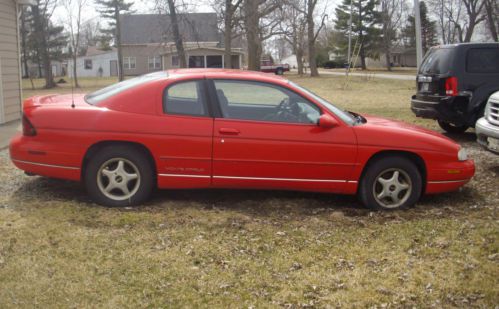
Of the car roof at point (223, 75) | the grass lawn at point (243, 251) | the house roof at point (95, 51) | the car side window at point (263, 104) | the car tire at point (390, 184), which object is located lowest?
the grass lawn at point (243, 251)

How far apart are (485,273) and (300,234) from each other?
5.11 ft

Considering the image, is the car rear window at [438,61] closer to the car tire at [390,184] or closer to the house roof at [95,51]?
the car tire at [390,184]

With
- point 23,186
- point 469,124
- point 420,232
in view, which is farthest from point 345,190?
point 469,124

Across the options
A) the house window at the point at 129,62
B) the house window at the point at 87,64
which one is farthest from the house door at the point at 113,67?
the house window at the point at 129,62

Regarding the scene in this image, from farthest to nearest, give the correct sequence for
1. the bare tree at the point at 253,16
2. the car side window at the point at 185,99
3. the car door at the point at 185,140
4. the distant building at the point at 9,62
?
1. the bare tree at the point at 253,16
2. the distant building at the point at 9,62
3. the car side window at the point at 185,99
4. the car door at the point at 185,140

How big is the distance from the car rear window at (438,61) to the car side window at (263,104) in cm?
499

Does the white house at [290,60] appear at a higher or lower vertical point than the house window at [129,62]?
higher

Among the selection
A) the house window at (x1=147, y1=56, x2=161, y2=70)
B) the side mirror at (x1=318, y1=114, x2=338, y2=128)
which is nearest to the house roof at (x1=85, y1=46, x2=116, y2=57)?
the house window at (x1=147, y1=56, x2=161, y2=70)

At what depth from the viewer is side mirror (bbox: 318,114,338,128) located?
17.7 feet

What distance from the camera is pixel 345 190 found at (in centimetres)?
558

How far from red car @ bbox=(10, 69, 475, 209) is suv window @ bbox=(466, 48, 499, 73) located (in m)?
4.53

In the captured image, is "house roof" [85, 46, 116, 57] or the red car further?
"house roof" [85, 46, 116, 57]

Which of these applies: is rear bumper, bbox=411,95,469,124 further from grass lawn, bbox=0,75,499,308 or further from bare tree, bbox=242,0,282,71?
bare tree, bbox=242,0,282,71

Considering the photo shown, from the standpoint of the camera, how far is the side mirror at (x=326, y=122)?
5.40 meters
